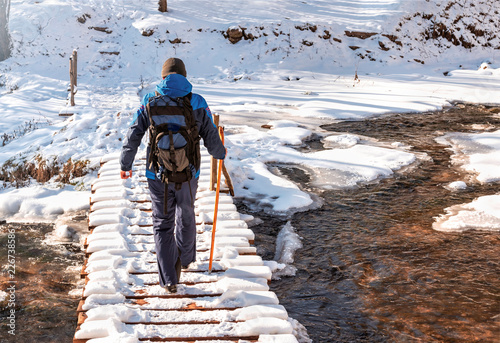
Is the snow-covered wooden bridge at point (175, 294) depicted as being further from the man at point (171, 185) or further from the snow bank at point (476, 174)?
the snow bank at point (476, 174)

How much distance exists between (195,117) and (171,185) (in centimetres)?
67

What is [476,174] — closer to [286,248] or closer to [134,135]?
[286,248]

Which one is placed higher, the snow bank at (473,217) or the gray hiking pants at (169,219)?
the gray hiking pants at (169,219)

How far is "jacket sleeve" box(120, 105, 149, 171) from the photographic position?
439 cm

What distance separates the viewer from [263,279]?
192 inches

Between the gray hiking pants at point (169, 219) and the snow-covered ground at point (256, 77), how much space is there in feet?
12.3

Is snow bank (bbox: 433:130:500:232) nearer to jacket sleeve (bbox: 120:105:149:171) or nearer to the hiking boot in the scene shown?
the hiking boot

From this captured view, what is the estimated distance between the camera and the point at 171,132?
4258 millimetres

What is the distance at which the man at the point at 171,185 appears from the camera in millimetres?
4363

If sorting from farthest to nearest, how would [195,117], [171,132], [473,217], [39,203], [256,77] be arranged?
[256,77]
[39,203]
[473,217]
[195,117]
[171,132]

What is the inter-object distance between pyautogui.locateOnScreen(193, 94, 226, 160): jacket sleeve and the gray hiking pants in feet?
1.18

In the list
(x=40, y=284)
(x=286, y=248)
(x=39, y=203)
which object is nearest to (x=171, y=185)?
(x=40, y=284)

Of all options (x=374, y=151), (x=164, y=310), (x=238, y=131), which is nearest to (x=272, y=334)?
(x=164, y=310)

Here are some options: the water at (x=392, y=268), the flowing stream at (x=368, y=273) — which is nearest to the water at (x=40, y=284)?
the flowing stream at (x=368, y=273)
